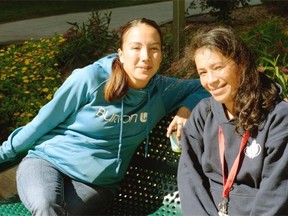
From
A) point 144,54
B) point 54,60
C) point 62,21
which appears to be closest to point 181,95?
point 144,54

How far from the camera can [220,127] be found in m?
2.56

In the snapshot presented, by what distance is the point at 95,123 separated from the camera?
2.93 metres

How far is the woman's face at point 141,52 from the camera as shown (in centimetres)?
282

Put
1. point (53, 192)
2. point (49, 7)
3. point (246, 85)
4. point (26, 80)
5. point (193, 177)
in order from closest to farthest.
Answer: point (246, 85) < point (193, 177) < point (53, 192) < point (26, 80) < point (49, 7)

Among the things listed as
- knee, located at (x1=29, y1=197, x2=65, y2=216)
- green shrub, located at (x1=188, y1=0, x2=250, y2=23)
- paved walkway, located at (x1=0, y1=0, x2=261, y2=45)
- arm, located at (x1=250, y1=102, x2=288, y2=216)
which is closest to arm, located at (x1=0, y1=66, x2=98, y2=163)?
knee, located at (x1=29, y1=197, x2=65, y2=216)

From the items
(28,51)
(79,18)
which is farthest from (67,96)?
(79,18)

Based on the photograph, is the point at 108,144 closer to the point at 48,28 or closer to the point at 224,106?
the point at 224,106

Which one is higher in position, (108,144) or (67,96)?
(67,96)

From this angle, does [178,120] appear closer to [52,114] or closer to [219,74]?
[219,74]

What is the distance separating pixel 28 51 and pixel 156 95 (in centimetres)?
468

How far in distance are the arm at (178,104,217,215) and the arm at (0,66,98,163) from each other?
0.59 meters

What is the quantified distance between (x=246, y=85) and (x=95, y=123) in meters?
0.86

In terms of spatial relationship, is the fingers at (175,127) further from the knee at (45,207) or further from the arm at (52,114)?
the knee at (45,207)

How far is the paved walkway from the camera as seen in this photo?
973 cm
